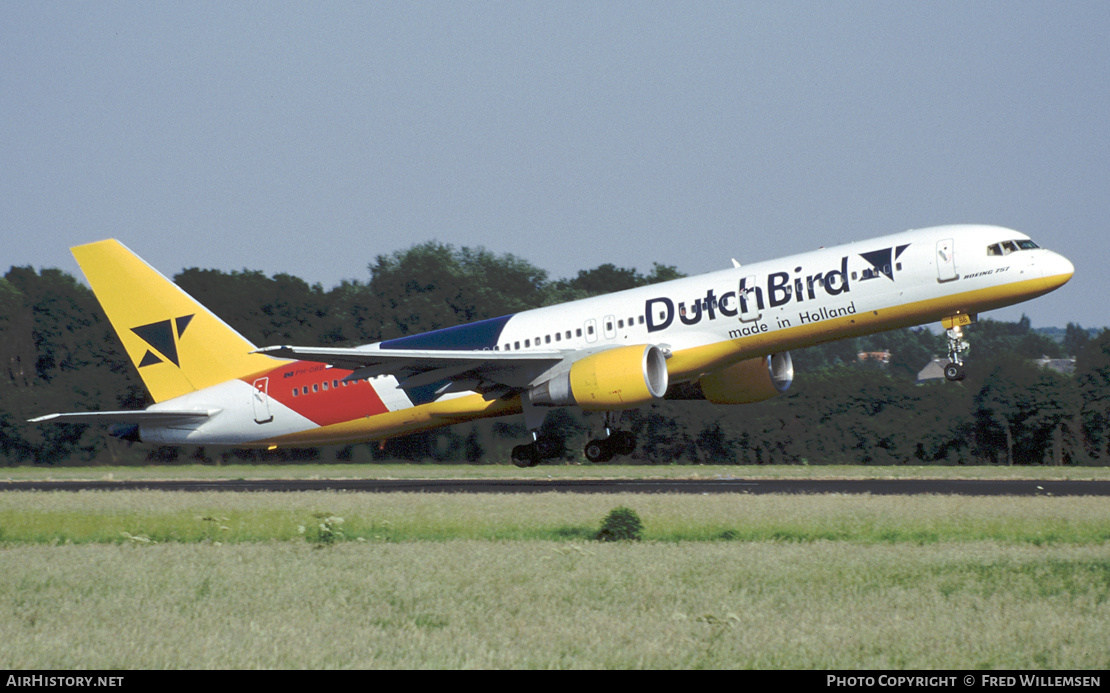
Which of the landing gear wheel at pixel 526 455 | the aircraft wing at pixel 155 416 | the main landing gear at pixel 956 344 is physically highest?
the main landing gear at pixel 956 344

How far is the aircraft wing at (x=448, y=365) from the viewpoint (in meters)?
27.9

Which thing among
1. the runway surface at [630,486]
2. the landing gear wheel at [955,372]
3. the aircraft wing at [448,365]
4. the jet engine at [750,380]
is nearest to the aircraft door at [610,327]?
the aircraft wing at [448,365]

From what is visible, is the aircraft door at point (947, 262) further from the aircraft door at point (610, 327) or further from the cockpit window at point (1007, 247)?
the aircraft door at point (610, 327)

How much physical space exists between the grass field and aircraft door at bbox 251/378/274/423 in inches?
446

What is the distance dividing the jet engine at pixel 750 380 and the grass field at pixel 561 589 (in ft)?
33.0

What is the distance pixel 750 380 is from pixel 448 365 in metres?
8.84

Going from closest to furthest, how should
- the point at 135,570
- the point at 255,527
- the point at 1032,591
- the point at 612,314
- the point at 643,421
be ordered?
the point at 1032,591
the point at 135,570
the point at 255,527
the point at 612,314
the point at 643,421

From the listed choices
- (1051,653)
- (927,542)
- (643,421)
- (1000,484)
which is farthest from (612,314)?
(643,421)

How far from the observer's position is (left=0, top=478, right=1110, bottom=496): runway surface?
91.0ft

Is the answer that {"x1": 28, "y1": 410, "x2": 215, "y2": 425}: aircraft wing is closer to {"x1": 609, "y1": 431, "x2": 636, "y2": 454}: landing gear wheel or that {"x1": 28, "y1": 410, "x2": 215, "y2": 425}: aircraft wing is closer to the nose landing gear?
{"x1": 609, "y1": 431, "x2": 636, "y2": 454}: landing gear wheel

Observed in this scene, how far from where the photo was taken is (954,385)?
54938 mm
